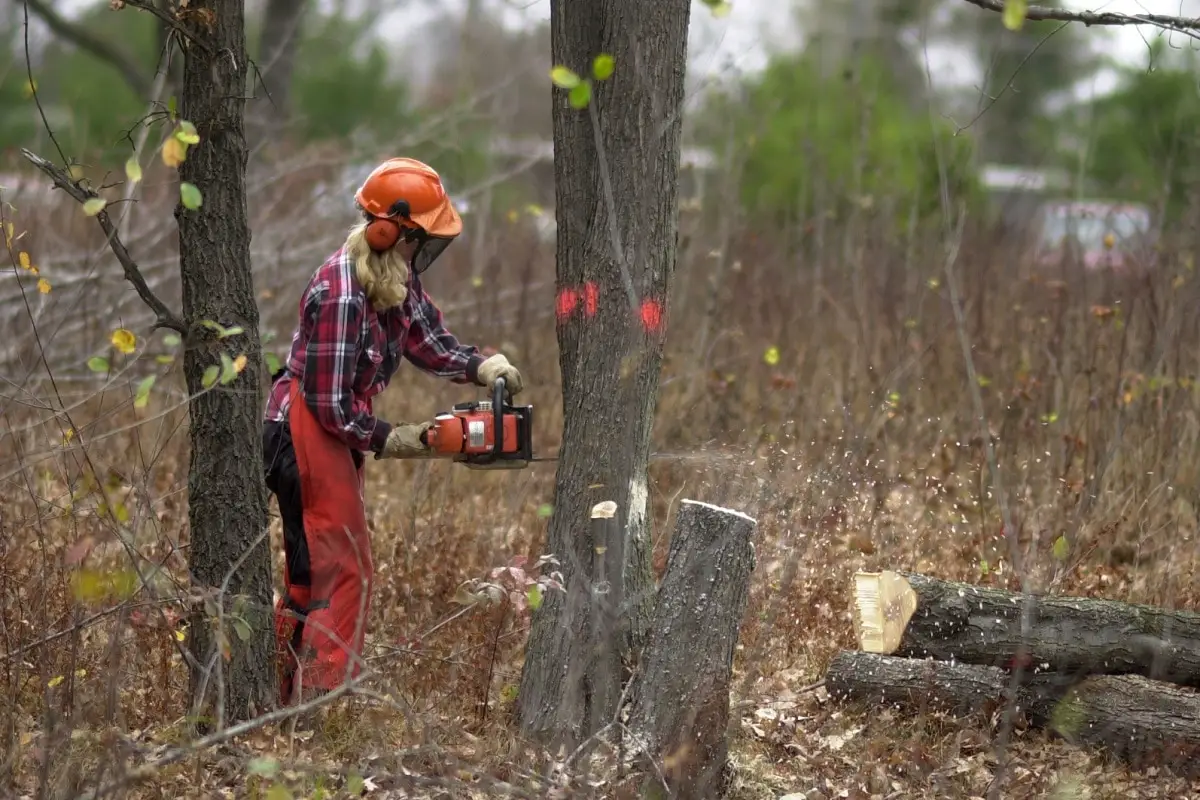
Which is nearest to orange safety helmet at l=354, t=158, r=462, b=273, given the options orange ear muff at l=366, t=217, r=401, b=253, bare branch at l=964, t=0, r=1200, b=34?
orange ear muff at l=366, t=217, r=401, b=253

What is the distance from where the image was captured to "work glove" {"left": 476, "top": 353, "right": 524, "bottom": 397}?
451 centimetres

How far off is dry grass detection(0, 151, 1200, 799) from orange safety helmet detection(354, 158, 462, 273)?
3.03 ft

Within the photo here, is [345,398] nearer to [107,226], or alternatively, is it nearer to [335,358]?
[335,358]

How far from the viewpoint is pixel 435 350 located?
15.5 ft

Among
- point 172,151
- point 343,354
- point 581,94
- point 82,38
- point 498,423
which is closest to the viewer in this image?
point 581,94

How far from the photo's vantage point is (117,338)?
3.42 m

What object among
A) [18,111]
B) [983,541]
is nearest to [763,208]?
[983,541]

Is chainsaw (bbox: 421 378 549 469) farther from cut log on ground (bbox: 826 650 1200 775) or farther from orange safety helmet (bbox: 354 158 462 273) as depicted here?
cut log on ground (bbox: 826 650 1200 775)

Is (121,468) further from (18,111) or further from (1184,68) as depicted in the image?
(18,111)

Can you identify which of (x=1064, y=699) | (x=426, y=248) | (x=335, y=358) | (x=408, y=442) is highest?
(x=426, y=248)

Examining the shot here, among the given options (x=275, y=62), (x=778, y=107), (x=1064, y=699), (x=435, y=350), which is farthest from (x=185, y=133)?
(x=275, y=62)

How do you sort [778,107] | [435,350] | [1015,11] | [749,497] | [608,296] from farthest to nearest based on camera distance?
[778,107]
[749,497]
[435,350]
[608,296]
[1015,11]

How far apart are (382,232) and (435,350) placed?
24.8 inches

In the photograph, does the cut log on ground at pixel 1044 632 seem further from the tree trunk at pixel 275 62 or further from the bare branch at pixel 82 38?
the bare branch at pixel 82 38
